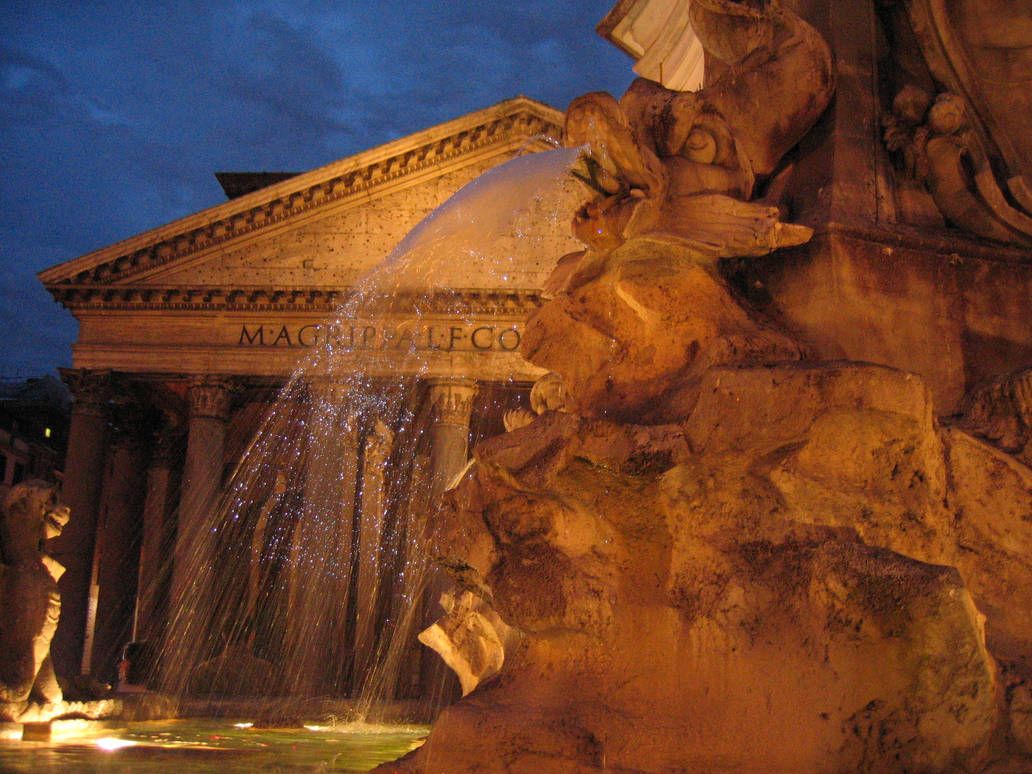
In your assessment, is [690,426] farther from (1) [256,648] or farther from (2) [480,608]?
(1) [256,648]

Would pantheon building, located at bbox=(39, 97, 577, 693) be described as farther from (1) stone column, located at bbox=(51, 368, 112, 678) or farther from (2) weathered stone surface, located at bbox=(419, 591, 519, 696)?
(2) weathered stone surface, located at bbox=(419, 591, 519, 696)

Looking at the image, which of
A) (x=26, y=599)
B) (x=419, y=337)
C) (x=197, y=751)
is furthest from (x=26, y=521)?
(x=419, y=337)

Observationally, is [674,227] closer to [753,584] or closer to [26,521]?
[753,584]

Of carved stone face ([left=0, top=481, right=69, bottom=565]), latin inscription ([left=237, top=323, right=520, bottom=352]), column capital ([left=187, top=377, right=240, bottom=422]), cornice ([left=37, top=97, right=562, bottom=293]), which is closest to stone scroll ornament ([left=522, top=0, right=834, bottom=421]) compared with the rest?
carved stone face ([left=0, top=481, right=69, bottom=565])

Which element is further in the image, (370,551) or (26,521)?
(370,551)

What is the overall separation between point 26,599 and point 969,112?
574 cm

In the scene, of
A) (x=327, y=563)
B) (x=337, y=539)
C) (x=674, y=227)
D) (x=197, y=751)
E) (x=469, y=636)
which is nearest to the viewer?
(x=674, y=227)

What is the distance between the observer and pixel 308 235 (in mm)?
19781

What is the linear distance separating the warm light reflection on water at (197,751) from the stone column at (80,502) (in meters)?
10.9

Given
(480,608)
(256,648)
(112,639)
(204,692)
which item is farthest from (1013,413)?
(112,639)

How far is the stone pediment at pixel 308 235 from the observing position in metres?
18.9

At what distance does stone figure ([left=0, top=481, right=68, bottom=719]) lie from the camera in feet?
20.0

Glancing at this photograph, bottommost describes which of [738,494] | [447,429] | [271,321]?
[738,494]

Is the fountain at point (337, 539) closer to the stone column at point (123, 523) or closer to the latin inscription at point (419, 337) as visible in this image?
the latin inscription at point (419, 337)
